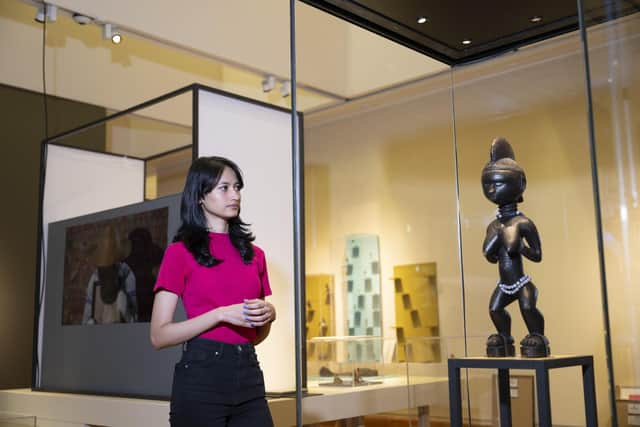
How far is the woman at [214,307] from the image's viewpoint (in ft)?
5.71

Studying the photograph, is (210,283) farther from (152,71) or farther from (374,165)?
(152,71)

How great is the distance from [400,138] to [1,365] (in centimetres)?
356

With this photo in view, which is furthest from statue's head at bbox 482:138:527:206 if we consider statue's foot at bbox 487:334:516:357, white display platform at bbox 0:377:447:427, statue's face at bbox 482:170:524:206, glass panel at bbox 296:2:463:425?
white display platform at bbox 0:377:447:427

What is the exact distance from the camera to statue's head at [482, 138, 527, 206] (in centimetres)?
211

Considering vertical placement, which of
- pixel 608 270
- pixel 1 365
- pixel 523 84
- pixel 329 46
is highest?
pixel 329 46

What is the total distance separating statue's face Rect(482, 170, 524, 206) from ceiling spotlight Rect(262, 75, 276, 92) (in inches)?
135

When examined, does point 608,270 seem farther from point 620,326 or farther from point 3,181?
A: point 3,181

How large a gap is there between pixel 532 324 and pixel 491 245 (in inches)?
10.6

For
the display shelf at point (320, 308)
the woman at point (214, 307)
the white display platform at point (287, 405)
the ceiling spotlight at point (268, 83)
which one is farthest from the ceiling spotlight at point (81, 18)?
the woman at point (214, 307)

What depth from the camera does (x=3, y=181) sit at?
536 centimetres

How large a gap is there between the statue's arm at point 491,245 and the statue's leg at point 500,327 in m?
0.10

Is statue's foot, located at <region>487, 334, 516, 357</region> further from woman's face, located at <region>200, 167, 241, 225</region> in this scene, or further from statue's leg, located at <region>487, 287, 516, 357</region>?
woman's face, located at <region>200, 167, 241, 225</region>

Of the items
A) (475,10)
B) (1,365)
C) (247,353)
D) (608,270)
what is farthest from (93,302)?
(608,270)

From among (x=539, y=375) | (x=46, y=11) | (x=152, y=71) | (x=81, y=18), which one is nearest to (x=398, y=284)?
(x=152, y=71)
